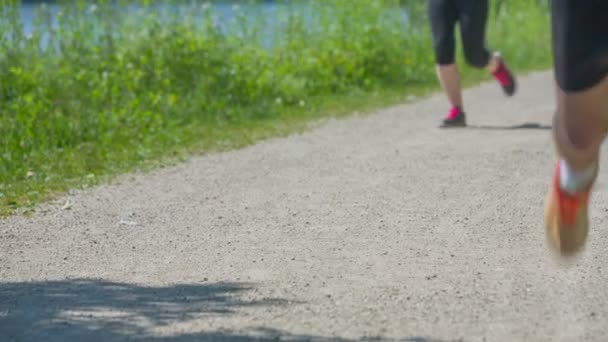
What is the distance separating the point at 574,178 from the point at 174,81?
796 centimetres

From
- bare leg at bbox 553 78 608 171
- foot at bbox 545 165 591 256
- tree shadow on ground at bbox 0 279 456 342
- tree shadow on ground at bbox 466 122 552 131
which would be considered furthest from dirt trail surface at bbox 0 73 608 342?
tree shadow on ground at bbox 466 122 552 131

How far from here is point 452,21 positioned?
9141mm

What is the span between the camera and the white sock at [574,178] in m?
3.45

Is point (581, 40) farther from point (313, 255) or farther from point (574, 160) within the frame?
point (313, 255)

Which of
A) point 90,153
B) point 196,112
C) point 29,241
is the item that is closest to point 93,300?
point 29,241

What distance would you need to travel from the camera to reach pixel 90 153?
8.26m

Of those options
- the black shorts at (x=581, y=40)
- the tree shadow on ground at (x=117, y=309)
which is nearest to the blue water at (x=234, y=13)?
the tree shadow on ground at (x=117, y=309)

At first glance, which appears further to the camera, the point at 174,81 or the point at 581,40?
the point at 174,81

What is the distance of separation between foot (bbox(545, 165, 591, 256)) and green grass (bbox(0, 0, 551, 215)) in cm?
368

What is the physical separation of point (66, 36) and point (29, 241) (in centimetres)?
537

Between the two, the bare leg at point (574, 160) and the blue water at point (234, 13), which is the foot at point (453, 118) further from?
the bare leg at point (574, 160)

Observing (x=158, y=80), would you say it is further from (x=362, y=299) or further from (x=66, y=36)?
(x=362, y=299)

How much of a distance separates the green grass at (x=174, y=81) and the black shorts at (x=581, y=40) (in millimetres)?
4033

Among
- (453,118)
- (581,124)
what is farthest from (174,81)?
(581,124)
